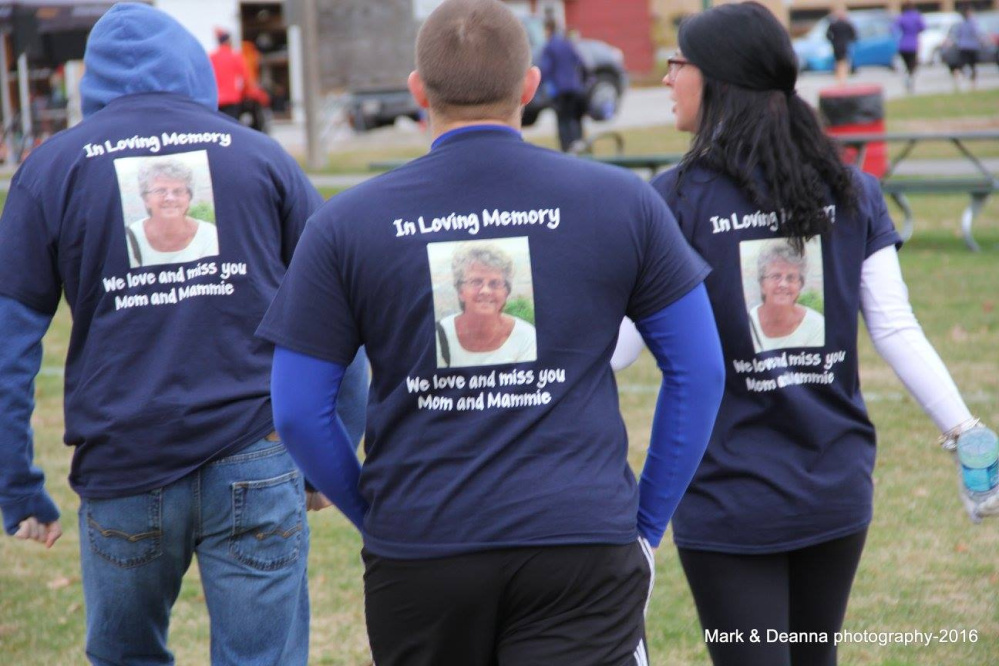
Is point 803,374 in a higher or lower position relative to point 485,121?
lower

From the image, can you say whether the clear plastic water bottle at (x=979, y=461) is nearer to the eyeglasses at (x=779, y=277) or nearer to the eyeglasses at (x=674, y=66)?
the eyeglasses at (x=779, y=277)

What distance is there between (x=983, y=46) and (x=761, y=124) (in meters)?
35.3

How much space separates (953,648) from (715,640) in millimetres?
1797

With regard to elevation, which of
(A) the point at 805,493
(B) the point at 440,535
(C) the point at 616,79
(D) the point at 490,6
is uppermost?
(D) the point at 490,6

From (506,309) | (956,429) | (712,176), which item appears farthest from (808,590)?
(506,309)

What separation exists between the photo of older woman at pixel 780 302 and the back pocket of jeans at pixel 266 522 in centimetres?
110

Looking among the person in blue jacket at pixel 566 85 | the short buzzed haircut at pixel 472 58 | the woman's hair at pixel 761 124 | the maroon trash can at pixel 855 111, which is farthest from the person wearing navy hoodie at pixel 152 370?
the person in blue jacket at pixel 566 85

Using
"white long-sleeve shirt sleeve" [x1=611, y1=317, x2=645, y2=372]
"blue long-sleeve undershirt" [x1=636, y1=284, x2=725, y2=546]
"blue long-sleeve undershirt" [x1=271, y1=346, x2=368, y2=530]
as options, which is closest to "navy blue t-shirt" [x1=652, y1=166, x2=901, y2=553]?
"white long-sleeve shirt sleeve" [x1=611, y1=317, x2=645, y2=372]

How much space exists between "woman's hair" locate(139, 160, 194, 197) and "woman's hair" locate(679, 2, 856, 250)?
1.08 meters

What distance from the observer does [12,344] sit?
2855 millimetres

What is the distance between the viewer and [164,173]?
9.45ft

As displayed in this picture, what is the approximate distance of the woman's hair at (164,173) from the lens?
9.39 ft

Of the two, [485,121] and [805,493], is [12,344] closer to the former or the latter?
[485,121]

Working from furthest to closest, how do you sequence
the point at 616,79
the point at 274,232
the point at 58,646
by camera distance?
the point at 616,79, the point at 58,646, the point at 274,232
